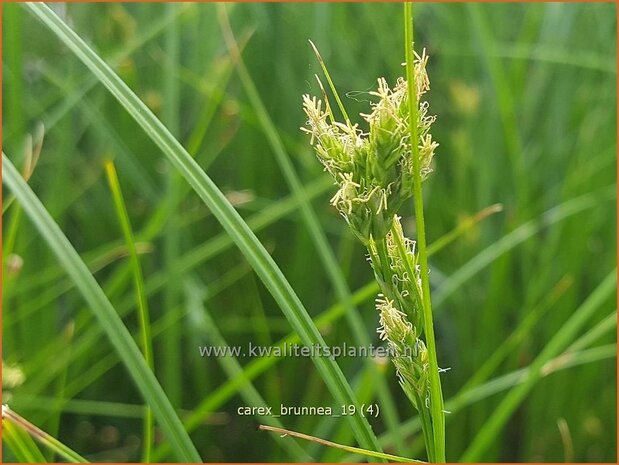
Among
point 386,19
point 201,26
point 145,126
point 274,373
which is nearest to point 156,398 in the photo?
point 145,126

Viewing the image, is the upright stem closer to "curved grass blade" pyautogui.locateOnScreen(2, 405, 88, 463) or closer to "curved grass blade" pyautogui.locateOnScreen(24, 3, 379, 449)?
"curved grass blade" pyautogui.locateOnScreen(24, 3, 379, 449)

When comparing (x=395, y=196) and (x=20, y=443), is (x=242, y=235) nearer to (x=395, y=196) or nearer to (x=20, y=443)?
(x=395, y=196)

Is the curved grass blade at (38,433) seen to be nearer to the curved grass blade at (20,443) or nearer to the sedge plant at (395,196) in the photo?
the curved grass blade at (20,443)

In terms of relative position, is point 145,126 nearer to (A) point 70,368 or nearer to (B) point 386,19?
(A) point 70,368

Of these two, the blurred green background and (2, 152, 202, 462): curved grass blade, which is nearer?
(2, 152, 202, 462): curved grass blade

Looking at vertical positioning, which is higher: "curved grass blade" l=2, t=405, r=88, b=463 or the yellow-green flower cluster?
the yellow-green flower cluster

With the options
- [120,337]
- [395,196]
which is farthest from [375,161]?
[120,337]

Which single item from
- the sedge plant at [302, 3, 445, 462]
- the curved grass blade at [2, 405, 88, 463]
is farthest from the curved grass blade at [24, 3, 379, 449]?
the curved grass blade at [2, 405, 88, 463]
